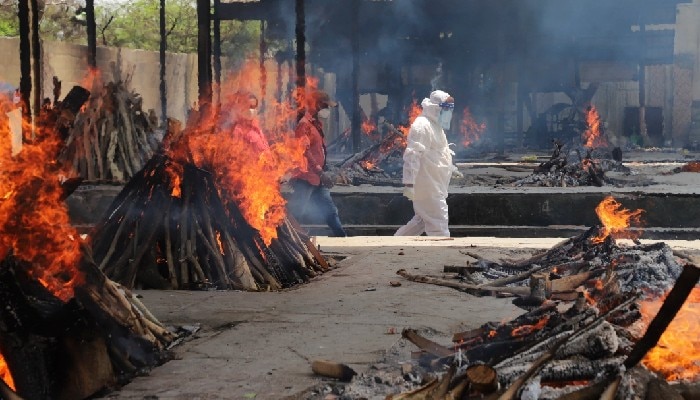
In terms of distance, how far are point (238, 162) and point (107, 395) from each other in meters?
4.63

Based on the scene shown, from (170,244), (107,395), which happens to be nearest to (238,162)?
(170,244)

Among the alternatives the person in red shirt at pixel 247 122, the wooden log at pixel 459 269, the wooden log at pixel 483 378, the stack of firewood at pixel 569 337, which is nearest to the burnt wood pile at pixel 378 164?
the person in red shirt at pixel 247 122

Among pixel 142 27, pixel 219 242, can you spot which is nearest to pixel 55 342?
pixel 219 242

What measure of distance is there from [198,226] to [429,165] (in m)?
5.34

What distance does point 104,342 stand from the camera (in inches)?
198

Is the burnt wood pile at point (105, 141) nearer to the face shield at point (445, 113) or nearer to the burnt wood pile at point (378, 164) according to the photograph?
the burnt wood pile at point (378, 164)

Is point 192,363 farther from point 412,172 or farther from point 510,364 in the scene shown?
point 412,172

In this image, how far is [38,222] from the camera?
17.7 ft

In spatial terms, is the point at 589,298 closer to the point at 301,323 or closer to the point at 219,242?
the point at 301,323

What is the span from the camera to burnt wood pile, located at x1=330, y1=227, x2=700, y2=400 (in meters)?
4.05

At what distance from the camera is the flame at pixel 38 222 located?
17.2 feet

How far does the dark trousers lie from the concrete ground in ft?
7.88

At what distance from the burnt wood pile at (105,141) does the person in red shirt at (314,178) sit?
13.6 feet

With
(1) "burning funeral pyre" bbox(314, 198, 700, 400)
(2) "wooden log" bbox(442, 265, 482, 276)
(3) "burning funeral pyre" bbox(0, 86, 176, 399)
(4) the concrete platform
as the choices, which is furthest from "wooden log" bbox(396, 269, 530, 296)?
(4) the concrete platform
